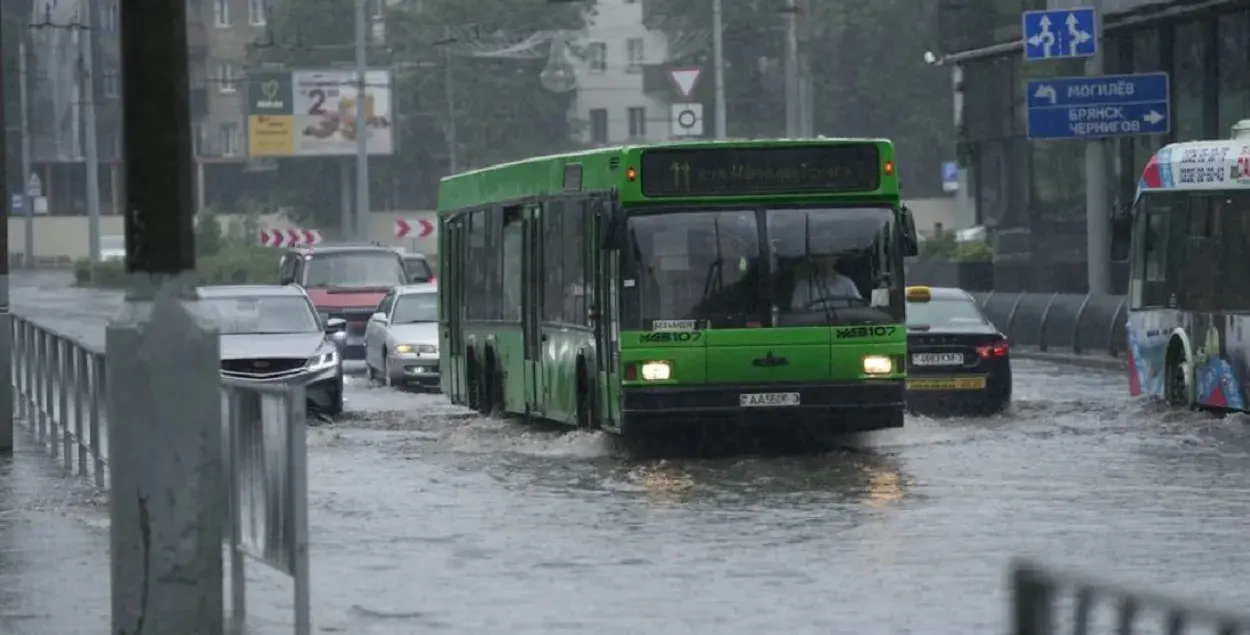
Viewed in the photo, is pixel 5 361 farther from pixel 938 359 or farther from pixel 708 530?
pixel 938 359

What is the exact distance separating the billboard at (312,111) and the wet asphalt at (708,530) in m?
59.1

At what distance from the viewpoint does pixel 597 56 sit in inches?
4761

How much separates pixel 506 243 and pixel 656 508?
29.6 ft

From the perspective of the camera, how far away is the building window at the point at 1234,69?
1688 inches

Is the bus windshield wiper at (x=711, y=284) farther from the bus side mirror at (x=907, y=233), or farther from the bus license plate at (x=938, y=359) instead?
the bus license plate at (x=938, y=359)

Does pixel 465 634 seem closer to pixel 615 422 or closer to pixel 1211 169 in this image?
pixel 615 422

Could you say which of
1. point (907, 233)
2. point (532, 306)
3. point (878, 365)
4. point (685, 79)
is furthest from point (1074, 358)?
point (878, 365)

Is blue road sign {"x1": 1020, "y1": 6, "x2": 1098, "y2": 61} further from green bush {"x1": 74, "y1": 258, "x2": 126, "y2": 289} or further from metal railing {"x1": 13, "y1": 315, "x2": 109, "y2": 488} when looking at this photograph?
green bush {"x1": 74, "y1": 258, "x2": 126, "y2": 289}

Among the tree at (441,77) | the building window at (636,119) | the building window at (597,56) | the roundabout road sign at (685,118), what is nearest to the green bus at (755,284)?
the roundabout road sign at (685,118)

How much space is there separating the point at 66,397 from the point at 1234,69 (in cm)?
2706

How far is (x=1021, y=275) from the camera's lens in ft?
172

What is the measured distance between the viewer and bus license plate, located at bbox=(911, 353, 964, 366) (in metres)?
26.5

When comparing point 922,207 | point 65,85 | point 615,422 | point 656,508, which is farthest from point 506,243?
point 922,207

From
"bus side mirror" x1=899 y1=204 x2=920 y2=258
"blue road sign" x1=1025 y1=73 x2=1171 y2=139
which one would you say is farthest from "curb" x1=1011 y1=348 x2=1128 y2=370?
"bus side mirror" x1=899 y1=204 x2=920 y2=258
